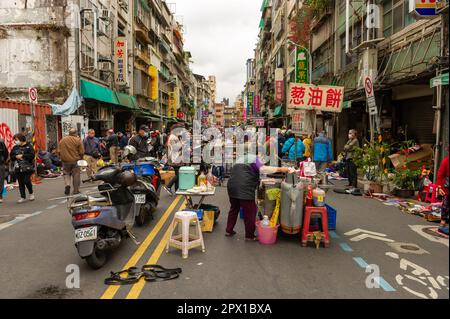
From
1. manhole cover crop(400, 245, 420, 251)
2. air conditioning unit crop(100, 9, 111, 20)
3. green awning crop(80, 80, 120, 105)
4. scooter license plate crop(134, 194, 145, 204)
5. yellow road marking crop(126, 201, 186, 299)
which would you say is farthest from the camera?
air conditioning unit crop(100, 9, 111, 20)

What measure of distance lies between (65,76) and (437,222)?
20.5 m

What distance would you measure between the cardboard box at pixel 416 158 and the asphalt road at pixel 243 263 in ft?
13.4

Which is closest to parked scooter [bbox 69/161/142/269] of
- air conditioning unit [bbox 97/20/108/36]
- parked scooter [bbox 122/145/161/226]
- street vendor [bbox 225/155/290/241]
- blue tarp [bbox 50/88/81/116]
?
parked scooter [bbox 122/145/161/226]

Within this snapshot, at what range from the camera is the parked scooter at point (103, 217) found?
5.32 meters

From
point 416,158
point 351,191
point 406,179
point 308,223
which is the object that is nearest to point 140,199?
point 308,223

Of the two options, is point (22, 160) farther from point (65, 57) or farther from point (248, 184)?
point (65, 57)

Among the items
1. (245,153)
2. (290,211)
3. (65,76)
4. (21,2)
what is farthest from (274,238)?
(21,2)

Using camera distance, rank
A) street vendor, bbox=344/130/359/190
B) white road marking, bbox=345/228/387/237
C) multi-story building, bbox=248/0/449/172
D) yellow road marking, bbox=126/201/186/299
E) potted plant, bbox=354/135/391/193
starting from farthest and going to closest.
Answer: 1. street vendor, bbox=344/130/359/190
2. potted plant, bbox=354/135/391/193
3. multi-story building, bbox=248/0/449/172
4. white road marking, bbox=345/228/387/237
5. yellow road marking, bbox=126/201/186/299

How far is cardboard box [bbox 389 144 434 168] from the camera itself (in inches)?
480

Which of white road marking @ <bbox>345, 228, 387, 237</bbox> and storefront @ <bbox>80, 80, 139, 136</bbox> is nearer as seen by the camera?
white road marking @ <bbox>345, 228, 387, 237</bbox>

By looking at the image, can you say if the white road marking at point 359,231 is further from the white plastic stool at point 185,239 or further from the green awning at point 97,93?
the green awning at point 97,93

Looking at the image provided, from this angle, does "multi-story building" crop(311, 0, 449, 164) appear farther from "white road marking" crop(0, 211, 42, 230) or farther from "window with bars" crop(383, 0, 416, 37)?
"white road marking" crop(0, 211, 42, 230)

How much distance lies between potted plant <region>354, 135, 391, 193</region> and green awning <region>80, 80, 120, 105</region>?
16.7m

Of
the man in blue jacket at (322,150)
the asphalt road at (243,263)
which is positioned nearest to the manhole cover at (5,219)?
the asphalt road at (243,263)
